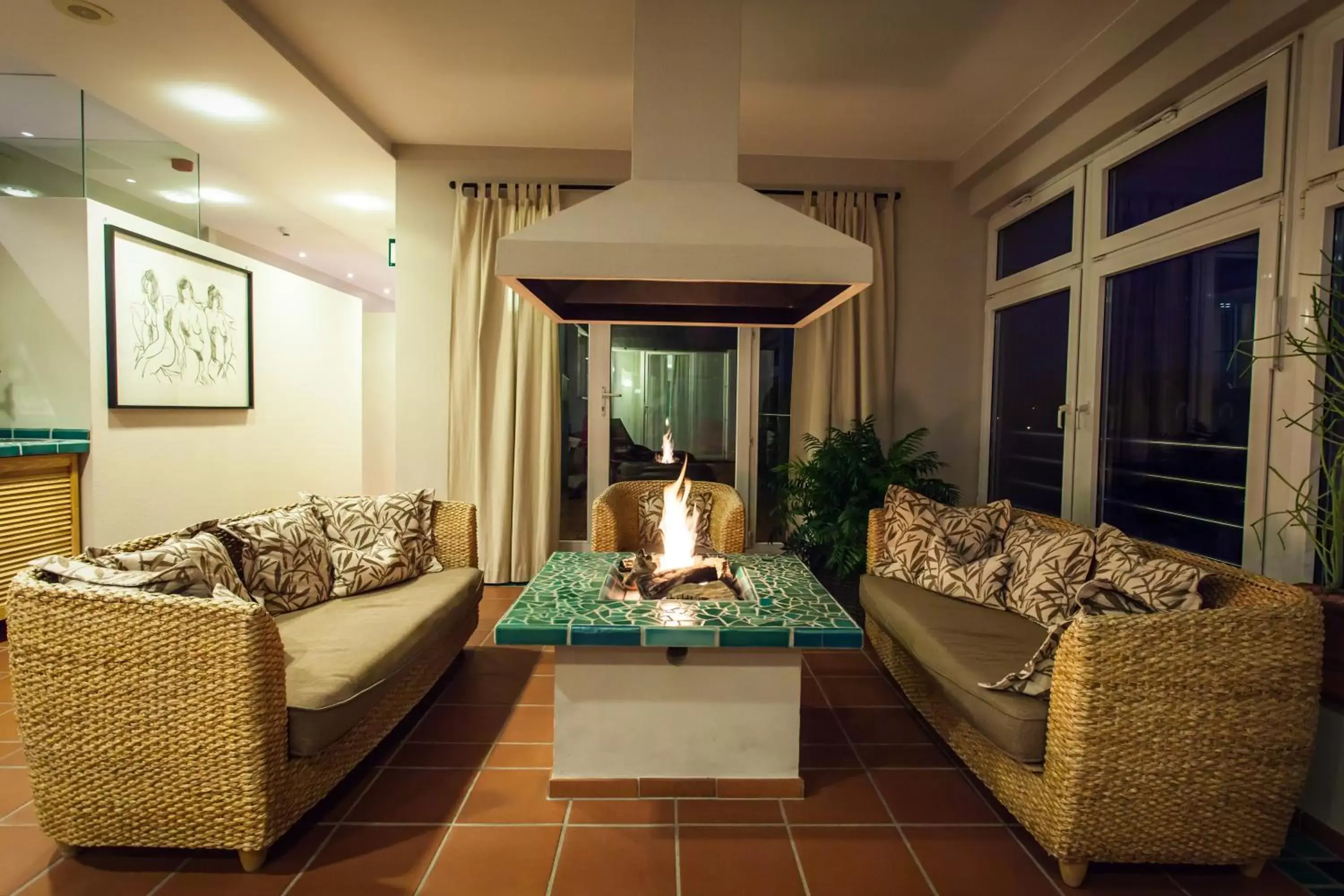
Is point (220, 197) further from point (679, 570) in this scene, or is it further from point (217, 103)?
point (679, 570)

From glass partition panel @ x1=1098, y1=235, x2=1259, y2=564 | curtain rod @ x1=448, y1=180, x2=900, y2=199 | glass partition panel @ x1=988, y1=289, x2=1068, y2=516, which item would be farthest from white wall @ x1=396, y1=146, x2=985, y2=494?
glass partition panel @ x1=1098, y1=235, x2=1259, y2=564

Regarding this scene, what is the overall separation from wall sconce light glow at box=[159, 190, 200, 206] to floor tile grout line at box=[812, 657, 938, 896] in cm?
453

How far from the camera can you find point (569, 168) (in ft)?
13.3

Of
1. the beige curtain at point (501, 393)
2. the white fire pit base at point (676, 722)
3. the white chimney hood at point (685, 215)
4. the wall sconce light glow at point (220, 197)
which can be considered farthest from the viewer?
the wall sconce light glow at point (220, 197)

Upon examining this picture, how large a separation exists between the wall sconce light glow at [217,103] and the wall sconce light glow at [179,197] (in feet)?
2.74

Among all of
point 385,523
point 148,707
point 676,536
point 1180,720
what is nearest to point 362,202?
point 385,523

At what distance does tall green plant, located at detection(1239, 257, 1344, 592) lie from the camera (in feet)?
6.17

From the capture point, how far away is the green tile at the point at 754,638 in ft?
6.01

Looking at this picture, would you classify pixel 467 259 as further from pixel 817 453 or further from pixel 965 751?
pixel 965 751

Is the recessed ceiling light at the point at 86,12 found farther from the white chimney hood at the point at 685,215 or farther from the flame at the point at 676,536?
the flame at the point at 676,536

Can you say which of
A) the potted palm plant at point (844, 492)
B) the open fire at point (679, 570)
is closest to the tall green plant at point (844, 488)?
the potted palm plant at point (844, 492)

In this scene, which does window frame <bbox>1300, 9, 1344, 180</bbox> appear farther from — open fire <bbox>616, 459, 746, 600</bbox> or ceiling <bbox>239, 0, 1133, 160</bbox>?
open fire <bbox>616, 459, 746, 600</bbox>

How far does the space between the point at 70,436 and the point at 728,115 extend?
352 centimetres

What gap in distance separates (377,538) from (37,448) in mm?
1765
